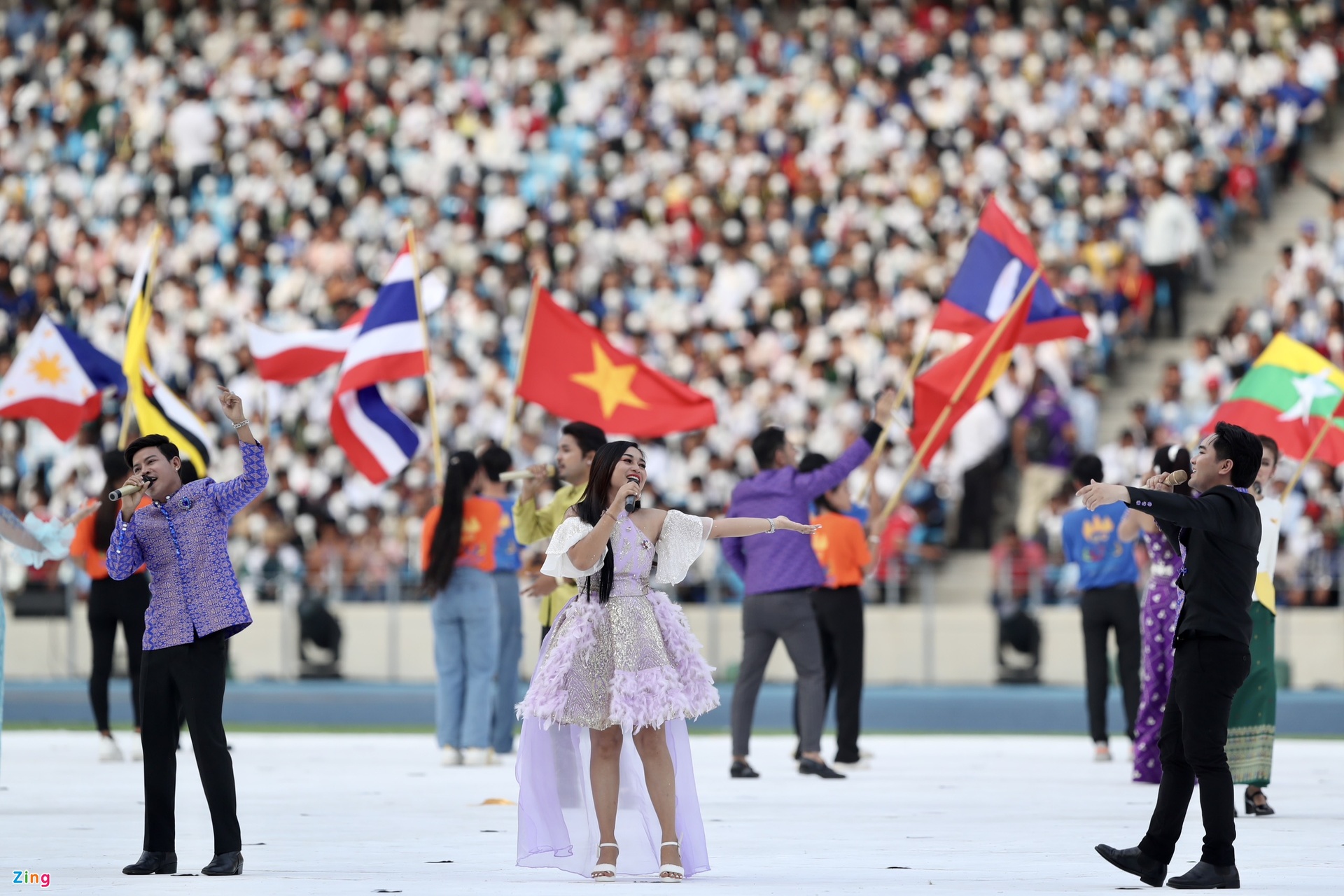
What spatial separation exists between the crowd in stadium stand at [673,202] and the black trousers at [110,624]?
607 cm

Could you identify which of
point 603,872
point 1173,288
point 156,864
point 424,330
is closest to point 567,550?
point 603,872

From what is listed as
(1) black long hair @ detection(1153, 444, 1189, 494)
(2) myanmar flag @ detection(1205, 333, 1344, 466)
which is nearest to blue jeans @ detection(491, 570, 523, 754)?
(1) black long hair @ detection(1153, 444, 1189, 494)

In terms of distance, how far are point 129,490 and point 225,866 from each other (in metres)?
1.46

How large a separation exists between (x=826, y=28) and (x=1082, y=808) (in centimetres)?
1956

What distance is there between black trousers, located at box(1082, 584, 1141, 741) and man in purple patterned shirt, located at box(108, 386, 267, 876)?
6.74 m

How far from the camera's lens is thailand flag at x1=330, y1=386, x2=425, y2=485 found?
14.3m

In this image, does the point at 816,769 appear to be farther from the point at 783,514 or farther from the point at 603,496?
the point at 603,496

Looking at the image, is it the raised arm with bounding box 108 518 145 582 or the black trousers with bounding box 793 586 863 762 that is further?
the black trousers with bounding box 793 586 863 762

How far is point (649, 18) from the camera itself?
29.9m

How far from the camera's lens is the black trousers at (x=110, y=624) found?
12.6m

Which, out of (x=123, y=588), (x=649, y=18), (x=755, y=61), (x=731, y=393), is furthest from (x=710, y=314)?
(x=123, y=588)

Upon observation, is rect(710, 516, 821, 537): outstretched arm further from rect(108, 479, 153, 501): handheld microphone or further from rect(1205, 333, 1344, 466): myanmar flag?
rect(1205, 333, 1344, 466): myanmar flag

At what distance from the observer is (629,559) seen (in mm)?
7855

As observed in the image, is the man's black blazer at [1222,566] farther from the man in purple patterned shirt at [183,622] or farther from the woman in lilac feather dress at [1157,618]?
the man in purple patterned shirt at [183,622]
